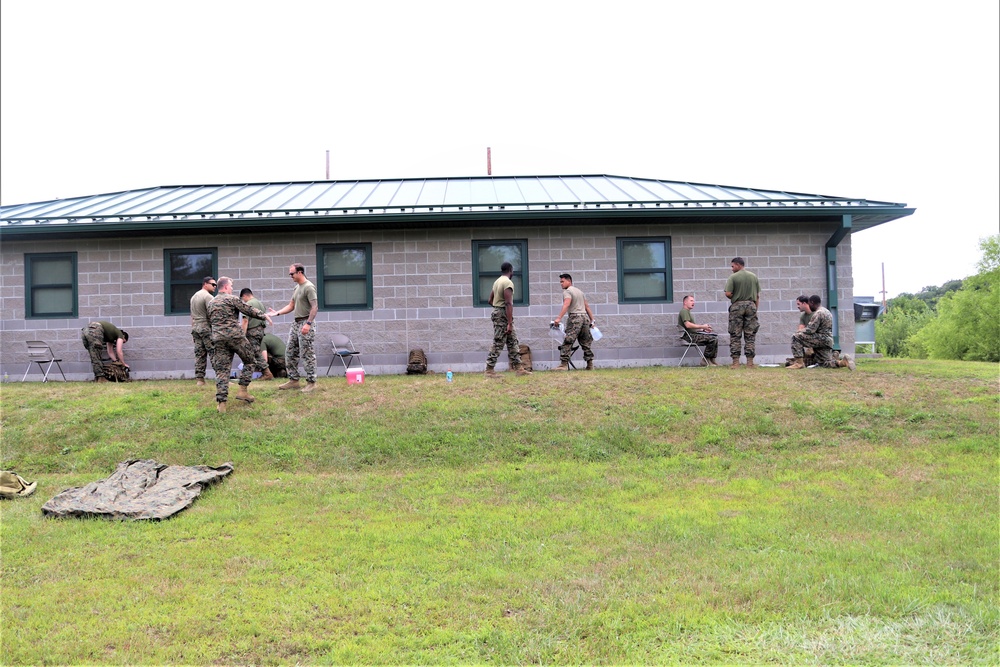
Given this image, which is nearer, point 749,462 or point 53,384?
point 749,462

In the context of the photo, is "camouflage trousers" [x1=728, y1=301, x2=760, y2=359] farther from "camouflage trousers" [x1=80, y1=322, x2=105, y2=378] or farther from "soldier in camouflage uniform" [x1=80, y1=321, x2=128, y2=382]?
"camouflage trousers" [x1=80, y1=322, x2=105, y2=378]

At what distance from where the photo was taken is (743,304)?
1200cm

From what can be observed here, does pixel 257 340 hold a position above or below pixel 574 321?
below

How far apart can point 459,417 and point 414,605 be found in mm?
4902

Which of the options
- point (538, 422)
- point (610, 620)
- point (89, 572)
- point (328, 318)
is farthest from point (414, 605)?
point (328, 318)

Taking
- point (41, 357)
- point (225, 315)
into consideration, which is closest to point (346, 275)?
point (225, 315)

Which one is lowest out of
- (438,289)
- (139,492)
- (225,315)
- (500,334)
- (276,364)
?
(139,492)

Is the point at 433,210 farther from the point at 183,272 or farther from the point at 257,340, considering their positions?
the point at 183,272

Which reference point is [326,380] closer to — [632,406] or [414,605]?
[632,406]

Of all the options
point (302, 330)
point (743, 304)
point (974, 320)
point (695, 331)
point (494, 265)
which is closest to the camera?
point (302, 330)

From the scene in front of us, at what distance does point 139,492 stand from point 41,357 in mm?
8541

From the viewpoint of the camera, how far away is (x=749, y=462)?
761cm

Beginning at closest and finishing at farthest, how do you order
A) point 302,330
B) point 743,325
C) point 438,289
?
point 302,330 → point 743,325 → point 438,289

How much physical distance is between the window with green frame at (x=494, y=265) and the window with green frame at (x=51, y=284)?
8248 mm
